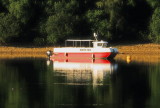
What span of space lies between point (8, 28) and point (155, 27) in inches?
858

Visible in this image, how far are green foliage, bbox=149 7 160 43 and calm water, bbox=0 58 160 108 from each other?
2165 cm

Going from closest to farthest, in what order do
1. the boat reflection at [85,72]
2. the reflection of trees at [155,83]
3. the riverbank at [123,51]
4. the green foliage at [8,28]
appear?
1. the reflection of trees at [155,83]
2. the boat reflection at [85,72]
3. the riverbank at [123,51]
4. the green foliage at [8,28]

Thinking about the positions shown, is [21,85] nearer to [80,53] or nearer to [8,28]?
[80,53]

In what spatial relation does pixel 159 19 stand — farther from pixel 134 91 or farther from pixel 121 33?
pixel 134 91

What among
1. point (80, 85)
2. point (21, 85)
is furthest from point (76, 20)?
point (21, 85)

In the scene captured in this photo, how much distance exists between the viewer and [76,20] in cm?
9869

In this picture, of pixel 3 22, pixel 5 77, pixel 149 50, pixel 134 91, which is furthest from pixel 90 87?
pixel 3 22

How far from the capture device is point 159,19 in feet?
318

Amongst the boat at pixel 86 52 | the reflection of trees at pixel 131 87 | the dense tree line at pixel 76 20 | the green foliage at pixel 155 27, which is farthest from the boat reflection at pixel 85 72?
the green foliage at pixel 155 27

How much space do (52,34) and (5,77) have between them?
38.9 m

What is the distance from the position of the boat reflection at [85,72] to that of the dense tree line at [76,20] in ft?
70.6

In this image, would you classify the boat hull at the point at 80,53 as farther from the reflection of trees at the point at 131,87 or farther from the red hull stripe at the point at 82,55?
the reflection of trees at the point at 131,87

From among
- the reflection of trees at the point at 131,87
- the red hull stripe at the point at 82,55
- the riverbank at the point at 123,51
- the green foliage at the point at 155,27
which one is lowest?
the reflection of trees at the point at 131,87

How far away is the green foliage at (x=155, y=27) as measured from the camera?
316 feet
